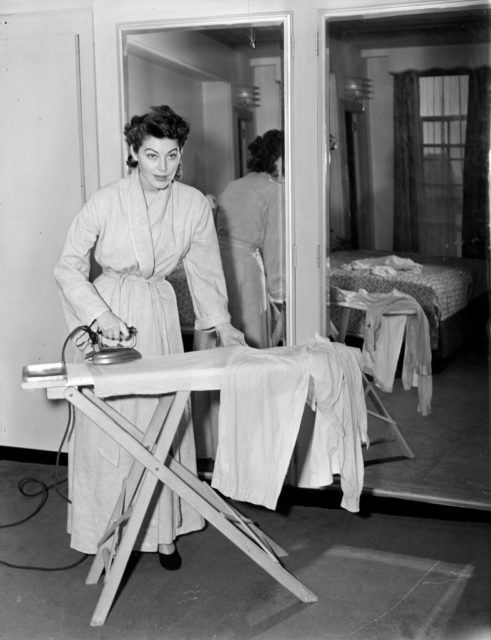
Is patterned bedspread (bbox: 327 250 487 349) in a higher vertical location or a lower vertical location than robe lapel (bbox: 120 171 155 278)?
lower

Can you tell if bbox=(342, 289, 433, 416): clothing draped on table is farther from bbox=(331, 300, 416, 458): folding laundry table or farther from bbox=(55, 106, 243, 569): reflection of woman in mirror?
bbox=(55, 106, 243, 569): reflection of woman in mirror

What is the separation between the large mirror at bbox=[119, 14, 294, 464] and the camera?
3.80 metres

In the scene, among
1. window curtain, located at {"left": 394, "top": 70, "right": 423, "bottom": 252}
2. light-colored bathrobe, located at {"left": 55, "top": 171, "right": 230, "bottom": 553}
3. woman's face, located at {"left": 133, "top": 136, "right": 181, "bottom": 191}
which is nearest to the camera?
woman's face, located at {"left": 133, "top": 136, "right": 181, "bottom": 191}

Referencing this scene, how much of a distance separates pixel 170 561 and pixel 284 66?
1985 mm

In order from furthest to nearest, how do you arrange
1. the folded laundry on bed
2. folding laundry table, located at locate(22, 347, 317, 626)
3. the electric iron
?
1. the folded laundry on bed
2. the electric iron
3. folding laundry table, located at locate(22, 347, 317, 626)

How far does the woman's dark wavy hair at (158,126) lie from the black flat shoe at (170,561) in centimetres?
149

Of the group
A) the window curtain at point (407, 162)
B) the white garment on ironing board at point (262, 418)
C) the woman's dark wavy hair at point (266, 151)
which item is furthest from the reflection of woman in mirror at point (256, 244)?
the white garment on ironing board at point (262, 418)

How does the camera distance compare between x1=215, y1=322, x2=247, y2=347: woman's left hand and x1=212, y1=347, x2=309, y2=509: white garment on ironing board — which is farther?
x1=215, y1=322, x2=247, y2=347: woman's left hand

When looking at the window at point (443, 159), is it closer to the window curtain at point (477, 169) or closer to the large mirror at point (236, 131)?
the window curtain at point (477, 169)

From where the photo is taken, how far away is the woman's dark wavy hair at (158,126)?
3.17 m

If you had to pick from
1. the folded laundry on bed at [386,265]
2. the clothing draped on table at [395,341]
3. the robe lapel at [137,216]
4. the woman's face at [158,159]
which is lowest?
the clothing draped on table at [395,341]

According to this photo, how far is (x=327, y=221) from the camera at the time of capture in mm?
3842

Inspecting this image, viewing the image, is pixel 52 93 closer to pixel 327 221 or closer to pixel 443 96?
pixel 327 221

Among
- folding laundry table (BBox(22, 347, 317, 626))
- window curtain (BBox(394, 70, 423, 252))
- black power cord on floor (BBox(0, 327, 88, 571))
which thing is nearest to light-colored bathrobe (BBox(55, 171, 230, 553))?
black power cord on floor (BBox(0, 327, 88, 571))
